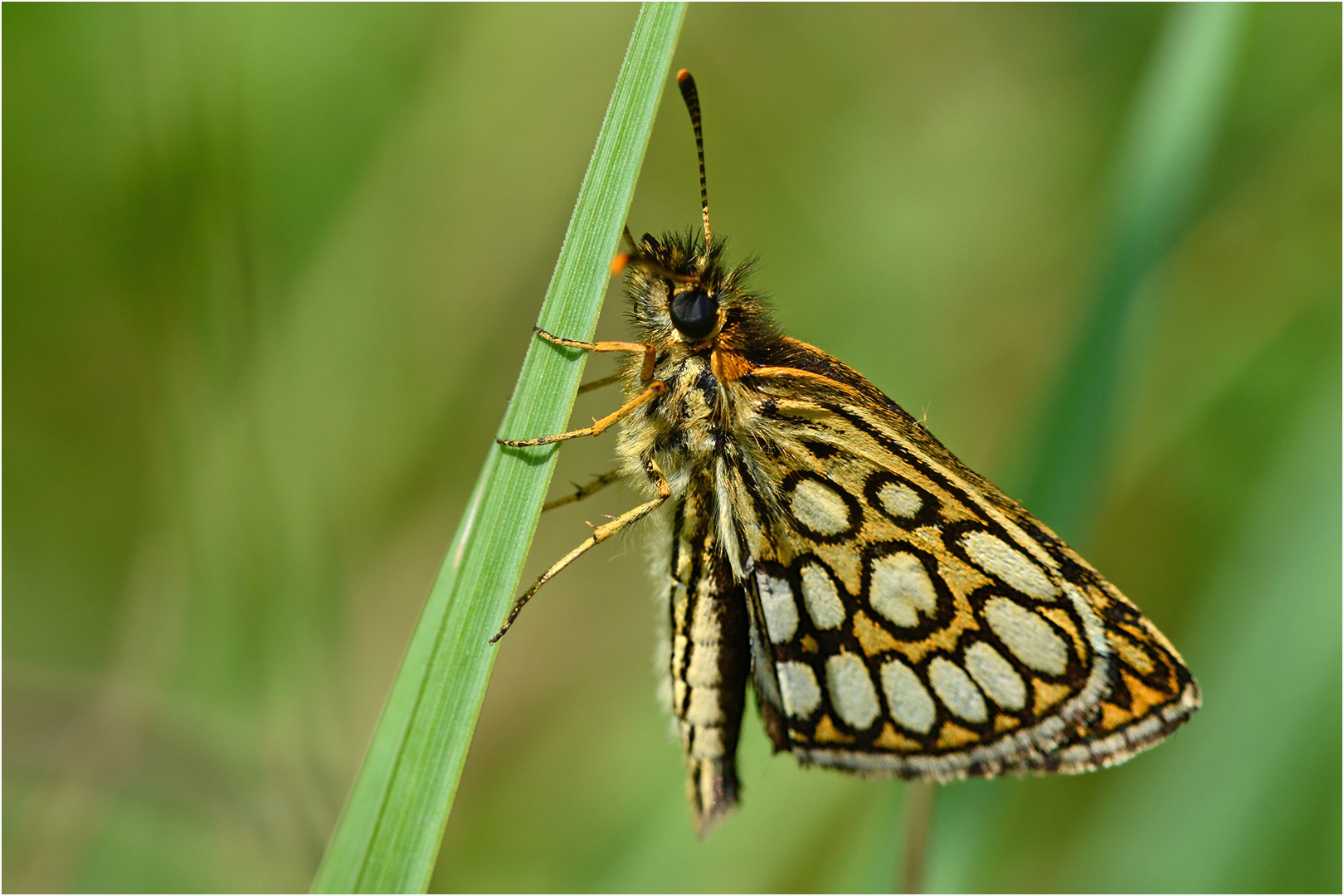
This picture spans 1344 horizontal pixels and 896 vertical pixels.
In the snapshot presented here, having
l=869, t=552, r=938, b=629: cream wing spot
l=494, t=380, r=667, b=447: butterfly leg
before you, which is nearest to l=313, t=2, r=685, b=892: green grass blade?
l=494, t=380, r=667, b=447: butterfly leg

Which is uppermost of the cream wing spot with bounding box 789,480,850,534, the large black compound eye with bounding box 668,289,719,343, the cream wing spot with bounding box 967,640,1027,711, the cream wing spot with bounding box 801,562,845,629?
the large black compound eye with bounding box 668,289,719,343

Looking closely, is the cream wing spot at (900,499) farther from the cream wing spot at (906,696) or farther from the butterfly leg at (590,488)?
the butterfly leg at (590,488)

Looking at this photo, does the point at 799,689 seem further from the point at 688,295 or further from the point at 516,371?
the point at 516,371

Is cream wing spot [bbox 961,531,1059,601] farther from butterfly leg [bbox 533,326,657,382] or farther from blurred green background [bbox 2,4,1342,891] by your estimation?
butterfly leg [bbox 533,326,657,382]

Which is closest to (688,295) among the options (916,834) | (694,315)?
(694,315)

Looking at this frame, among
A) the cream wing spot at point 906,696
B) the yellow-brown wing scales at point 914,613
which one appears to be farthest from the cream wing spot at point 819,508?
the cream wing spot at point 906,696
